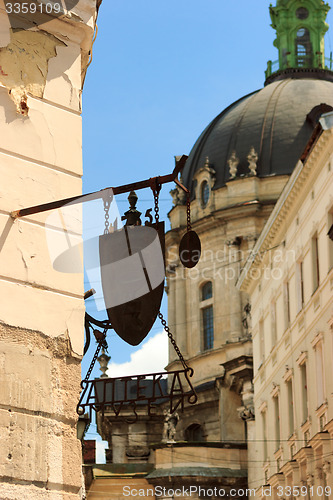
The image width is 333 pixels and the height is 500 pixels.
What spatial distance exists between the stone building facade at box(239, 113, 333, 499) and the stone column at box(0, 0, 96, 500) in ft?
65.8

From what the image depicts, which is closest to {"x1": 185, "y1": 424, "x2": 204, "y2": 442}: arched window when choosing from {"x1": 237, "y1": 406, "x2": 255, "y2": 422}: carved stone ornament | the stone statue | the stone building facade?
the stone statue

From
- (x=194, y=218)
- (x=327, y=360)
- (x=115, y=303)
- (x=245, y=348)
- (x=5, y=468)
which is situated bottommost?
(x=5, y=468)

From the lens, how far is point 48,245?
355 inches

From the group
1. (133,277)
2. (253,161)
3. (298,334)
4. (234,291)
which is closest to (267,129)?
(253,161)

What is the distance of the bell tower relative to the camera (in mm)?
66062

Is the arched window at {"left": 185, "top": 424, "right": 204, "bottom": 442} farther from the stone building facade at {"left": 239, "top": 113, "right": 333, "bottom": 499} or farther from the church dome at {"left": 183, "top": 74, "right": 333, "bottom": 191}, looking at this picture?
the stone building facade at {"left": 239, "top": 113, "right": 333, "bottom": 499}

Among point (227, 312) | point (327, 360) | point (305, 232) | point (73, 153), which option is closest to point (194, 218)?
point (227, 312)

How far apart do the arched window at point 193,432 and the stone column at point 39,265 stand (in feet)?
158

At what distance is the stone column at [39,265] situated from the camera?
8.39 metres

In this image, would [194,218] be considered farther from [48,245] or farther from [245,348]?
[48,245]

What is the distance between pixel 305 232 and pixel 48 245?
25.0 meters

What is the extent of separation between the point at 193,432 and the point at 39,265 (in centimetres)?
4942

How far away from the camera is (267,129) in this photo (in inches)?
2339

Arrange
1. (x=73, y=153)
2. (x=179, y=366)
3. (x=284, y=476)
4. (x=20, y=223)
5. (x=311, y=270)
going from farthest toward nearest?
(x=179, y=366)
(x=284, y=476)
(x=311, y=270)
(x=73, y=153)
(x=20, y=223)
